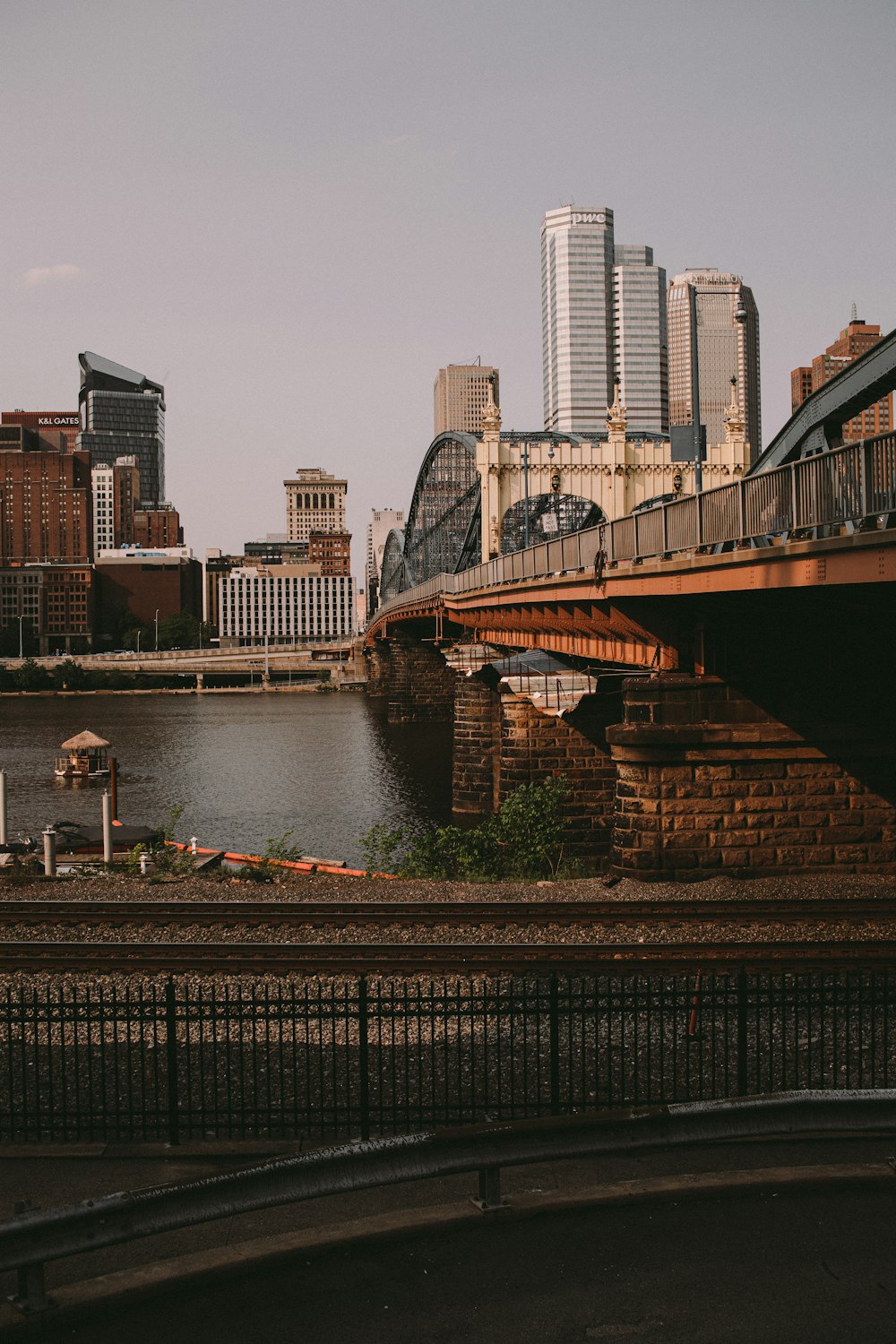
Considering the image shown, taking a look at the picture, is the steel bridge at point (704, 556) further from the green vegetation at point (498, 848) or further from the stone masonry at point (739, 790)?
the green vegetation at point (498, 848)

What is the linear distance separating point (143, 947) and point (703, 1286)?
1097 centimetres

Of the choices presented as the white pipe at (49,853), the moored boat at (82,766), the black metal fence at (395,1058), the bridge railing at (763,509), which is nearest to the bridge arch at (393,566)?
the moored boat at (82,766)

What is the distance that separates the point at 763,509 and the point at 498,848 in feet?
45.9

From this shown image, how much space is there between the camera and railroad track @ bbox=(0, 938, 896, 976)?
14430 mm

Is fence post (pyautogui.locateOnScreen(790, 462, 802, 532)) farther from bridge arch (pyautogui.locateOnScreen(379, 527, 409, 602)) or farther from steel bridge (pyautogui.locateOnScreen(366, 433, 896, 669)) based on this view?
bridge arch (pyautogui.locateOnScreen(379, 527, 409, 602))

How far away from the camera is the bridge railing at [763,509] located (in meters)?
14.2

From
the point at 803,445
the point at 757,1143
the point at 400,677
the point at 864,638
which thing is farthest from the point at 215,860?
the point at 400,677

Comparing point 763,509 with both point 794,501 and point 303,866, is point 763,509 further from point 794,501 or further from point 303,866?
point 303,866

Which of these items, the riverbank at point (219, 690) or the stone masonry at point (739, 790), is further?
the riverbank at point (219, 690)

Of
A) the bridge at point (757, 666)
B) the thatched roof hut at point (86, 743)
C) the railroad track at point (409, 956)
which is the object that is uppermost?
the bridge at point (757, 666)

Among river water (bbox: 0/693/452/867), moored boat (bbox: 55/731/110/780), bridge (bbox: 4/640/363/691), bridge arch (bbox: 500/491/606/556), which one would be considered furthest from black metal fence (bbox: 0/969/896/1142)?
bridge (bbox: 4/640/363/691)

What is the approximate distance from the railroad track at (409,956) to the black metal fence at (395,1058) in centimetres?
33

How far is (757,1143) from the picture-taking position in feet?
29.1

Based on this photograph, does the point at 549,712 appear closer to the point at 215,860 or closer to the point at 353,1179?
the point at 215,860
